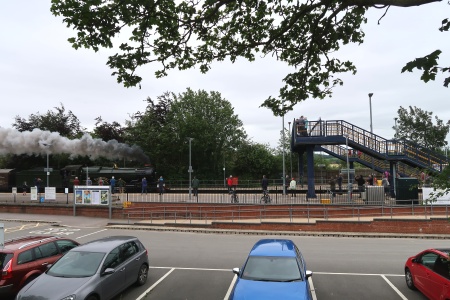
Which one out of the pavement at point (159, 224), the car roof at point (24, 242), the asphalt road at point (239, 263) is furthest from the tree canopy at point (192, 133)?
the car roof at point (24, 242)

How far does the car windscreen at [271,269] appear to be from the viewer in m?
7.26

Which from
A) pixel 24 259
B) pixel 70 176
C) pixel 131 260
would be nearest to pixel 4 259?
pixel 24 259

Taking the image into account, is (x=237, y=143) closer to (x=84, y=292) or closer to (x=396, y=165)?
(x=396, y=165)

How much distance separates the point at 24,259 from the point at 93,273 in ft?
7.76

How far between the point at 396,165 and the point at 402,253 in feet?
41.5

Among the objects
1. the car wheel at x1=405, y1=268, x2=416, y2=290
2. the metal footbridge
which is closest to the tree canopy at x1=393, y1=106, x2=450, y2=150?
the metal footbridge

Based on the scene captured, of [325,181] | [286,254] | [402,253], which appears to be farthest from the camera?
[325,181]

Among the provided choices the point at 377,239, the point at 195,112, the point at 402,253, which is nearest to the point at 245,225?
the point at 377,239

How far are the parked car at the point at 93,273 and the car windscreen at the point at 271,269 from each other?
3.02m

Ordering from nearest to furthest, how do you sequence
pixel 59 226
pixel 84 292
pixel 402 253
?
pixel 84 292 < pixel 402 253 < pixel 59 226

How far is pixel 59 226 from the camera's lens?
2217 cm

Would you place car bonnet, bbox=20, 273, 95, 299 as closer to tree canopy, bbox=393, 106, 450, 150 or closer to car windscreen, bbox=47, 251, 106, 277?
car windscreen, bbox=47, 251, 106, 277

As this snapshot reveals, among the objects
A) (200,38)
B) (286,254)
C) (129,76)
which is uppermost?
(200,38)

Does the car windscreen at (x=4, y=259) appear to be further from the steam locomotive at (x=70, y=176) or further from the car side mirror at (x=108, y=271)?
the steam locomotive at (x=70, y=176)
